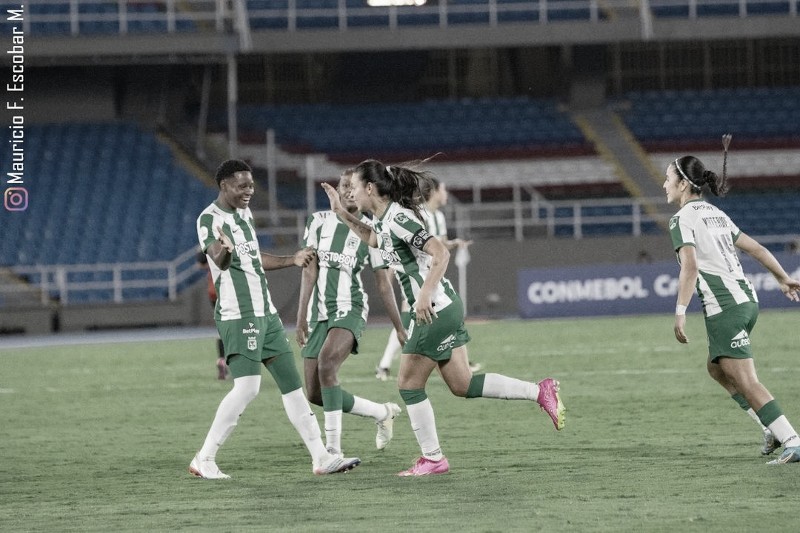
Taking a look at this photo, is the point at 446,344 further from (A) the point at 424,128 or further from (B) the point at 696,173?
(A) the point at 424,128

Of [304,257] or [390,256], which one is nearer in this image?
[390,256]

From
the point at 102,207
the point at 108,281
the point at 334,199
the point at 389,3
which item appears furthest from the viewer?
the point at 389,3

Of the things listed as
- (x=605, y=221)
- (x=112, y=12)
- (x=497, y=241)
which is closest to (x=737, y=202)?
(x=605, y=221)

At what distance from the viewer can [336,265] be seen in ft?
32.7

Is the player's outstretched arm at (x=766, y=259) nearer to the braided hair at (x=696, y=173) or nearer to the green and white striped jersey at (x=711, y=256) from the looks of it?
the green and white striped jersey at (x=711, y=256)

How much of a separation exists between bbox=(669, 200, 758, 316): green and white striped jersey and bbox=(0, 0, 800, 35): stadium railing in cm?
2368

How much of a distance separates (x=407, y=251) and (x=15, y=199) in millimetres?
23467

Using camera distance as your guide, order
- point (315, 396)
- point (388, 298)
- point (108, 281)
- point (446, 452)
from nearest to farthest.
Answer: point (446, 452), point (388, 298), point (315, 396), point (108, 281)

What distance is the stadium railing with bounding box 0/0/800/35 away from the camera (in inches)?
1264

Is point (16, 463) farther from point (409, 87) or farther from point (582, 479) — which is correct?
point (409, 87)

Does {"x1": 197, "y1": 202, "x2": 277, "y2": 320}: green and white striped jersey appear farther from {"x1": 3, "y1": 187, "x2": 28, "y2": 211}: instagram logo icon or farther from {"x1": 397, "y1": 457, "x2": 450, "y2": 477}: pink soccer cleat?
{"x1": 3, "y1": 187, "x2": 28, "y2": 211}: instagram logo icon

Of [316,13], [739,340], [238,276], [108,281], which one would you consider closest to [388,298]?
[238,276]

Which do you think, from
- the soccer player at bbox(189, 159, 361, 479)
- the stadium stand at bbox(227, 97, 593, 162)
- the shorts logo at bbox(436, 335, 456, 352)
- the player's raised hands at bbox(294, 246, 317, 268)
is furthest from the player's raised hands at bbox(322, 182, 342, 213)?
the stadium stand at bbox(227, 97, 593, 162)

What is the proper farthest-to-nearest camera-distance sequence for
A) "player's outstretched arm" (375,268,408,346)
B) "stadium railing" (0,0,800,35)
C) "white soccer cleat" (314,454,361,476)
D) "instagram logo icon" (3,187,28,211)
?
"stadium railing" (0,0,800,35)
"instagram logo icon" (3,187,28,211)
"player's outstretched arm" (375,268,408,346)
"white soccer cleat" (314,454,361,476)
